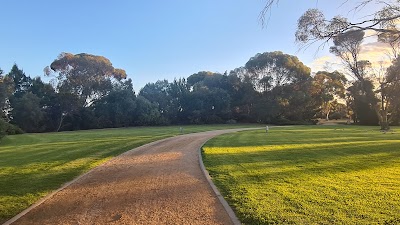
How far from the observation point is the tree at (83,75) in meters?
52.9

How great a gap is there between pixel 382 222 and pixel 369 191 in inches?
77.4

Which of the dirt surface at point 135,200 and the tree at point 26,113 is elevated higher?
the tree at point 26,113

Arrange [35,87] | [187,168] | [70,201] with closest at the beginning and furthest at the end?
[70,201] → [187,168] → [35,87]

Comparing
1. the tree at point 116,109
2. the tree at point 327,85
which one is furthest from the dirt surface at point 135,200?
the tree at point 327,85

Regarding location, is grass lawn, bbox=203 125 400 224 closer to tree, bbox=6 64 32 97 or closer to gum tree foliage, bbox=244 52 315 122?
gum tree foliage, bbox=244 52 315 122

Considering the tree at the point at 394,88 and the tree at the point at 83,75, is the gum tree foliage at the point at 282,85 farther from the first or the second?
the tree at the point at 83,75

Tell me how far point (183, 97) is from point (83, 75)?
58.9 ft

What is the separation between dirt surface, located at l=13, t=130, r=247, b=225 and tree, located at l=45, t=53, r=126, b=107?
151ft

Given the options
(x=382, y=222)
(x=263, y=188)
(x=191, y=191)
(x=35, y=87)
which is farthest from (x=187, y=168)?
(x=35, y=87)

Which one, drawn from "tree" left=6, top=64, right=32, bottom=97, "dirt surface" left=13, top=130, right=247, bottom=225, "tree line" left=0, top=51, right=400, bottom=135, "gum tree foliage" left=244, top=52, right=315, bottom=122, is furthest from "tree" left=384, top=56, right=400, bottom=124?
"tree" left=6, top=64, right=32, bottom=97

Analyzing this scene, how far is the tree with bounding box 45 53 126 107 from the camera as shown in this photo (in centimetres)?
5288

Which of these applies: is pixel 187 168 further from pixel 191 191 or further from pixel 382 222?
pixel 382 222

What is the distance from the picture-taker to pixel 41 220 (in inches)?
208

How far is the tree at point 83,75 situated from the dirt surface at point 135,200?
46.2 meters
